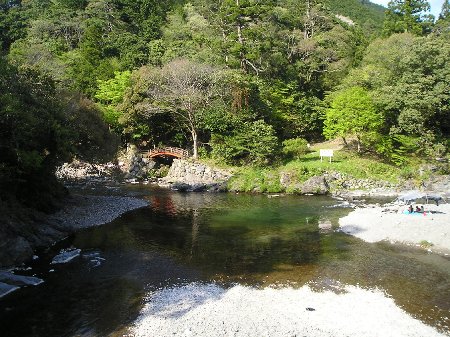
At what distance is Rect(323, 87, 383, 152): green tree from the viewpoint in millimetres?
44188

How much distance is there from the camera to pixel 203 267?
63.9 ft

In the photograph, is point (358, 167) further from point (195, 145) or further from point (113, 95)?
point (113, 95)

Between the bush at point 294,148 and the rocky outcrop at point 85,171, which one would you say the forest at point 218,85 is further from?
the rocky outcrop at point 85,171

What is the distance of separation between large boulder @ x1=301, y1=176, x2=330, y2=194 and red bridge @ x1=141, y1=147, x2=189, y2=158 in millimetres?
16709

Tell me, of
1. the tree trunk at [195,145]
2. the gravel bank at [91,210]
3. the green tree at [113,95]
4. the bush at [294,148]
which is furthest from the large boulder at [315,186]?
the green tree at [113,95]

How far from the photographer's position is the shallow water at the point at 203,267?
1447 centimetres

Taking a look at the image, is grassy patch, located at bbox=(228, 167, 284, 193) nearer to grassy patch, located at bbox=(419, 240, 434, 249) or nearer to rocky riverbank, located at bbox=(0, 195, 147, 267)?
rocky riverbank, located at bbox=(0, 195, 147, 267)

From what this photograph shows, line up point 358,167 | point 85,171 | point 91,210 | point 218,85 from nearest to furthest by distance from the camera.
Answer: point 91,210 → point 358,167 → point 218,85 → point 85,171

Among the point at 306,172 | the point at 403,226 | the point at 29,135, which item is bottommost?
the point at 403,226

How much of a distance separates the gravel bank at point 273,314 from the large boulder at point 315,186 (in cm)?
2278

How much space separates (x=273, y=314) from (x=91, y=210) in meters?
21.4

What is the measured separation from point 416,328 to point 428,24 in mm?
67735

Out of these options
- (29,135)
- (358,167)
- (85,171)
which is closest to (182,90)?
(85,171)

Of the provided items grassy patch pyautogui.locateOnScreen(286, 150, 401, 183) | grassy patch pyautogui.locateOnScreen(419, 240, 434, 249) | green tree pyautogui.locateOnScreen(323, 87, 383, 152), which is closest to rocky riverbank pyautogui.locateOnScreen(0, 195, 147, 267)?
grassy patch pyautogui.locateOnScreen(286, 150, 401, 183)
